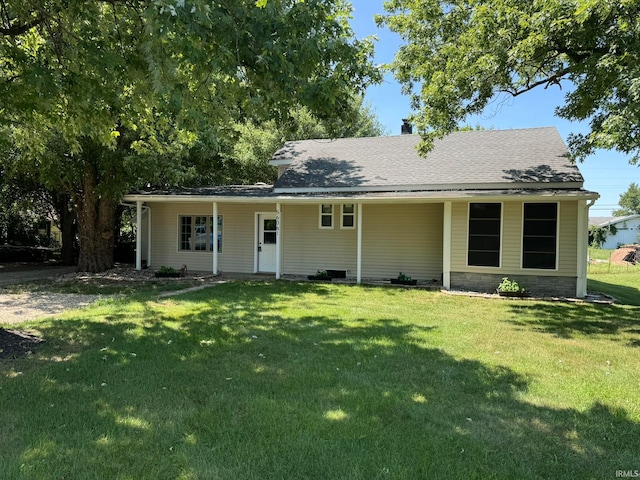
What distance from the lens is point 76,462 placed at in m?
2.68

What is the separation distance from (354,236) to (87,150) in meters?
8.41

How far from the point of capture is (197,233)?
14.7 m

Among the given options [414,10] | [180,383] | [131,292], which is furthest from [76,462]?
[414,10]

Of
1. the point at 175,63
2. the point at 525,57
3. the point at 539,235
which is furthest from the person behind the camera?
the point at 539,235

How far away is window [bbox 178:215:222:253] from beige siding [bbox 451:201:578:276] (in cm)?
792

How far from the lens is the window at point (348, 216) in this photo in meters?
13.2

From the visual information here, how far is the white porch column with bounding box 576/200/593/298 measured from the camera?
32.9 ft

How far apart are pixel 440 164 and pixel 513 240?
348cm

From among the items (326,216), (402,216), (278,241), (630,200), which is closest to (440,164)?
(402,216)

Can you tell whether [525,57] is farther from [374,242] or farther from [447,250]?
[374,242]

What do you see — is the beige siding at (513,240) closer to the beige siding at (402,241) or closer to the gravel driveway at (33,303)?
the beige siding at (402,241)

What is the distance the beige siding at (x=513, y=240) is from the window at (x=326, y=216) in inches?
157
